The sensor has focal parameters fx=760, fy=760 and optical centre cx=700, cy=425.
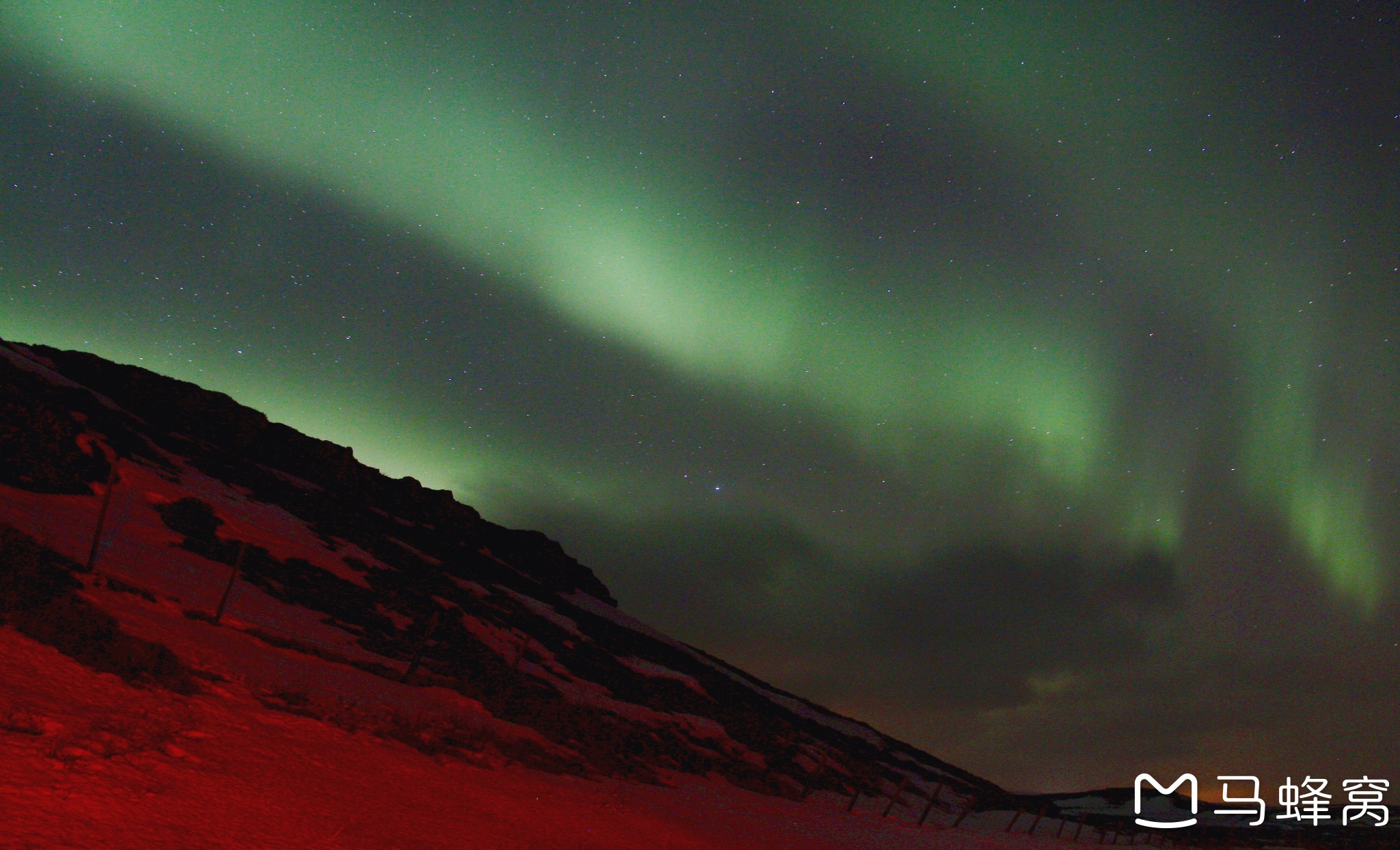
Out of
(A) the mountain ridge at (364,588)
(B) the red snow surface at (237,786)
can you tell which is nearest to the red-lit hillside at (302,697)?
(B) the red snow surface at (237,786)

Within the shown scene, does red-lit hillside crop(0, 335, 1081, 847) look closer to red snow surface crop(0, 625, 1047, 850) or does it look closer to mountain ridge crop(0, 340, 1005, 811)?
red snow surface crop(0, 625, 1047, 850)

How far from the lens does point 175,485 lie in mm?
35812

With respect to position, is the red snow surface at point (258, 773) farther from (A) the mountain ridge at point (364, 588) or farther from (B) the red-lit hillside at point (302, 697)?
(A) the mountain ridge at point (364, 588)

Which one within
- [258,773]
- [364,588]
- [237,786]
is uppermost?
[237,786]

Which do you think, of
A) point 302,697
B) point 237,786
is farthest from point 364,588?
point 237,786

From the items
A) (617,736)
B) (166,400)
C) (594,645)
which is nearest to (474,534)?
(166,400)

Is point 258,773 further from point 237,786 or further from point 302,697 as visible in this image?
point 302,697

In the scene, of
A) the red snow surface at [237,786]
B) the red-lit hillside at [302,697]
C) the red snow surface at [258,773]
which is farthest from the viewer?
the red-lit hillside at [302,697]

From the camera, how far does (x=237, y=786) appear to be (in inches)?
300

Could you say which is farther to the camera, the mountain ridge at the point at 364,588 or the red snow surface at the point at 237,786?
the mountain ridge at the point at 364,588

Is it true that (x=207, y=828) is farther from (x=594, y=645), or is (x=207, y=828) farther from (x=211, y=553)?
(x=594, y=645)

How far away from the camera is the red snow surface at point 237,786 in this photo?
19.7 feet

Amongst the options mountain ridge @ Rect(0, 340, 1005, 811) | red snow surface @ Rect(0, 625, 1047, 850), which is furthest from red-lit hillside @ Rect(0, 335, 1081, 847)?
mountain ridge @ Rect(0, 340, 1005, 811)

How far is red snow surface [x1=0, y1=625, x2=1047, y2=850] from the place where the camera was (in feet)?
19.7
